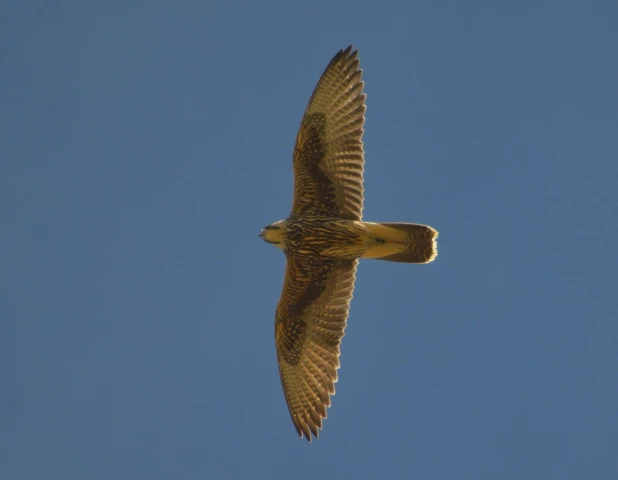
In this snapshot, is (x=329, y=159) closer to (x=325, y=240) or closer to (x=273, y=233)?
(x=325, y=240)

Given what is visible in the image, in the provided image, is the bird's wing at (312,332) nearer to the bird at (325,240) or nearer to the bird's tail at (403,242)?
the bird at (325,240)

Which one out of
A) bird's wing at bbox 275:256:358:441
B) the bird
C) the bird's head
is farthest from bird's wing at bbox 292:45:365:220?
bird's wing at bbox 275:256:358:441

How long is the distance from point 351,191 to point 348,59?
1775 mm

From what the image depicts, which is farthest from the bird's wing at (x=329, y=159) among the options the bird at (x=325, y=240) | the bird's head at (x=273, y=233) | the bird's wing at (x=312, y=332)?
the bird's wing at (x=312, y=332)

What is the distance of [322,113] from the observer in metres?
10.9

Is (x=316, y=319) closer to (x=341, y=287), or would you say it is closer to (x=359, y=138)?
(x=341, y=287)

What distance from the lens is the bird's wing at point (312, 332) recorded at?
36.7ft

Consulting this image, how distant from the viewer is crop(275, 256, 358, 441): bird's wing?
36.7ft

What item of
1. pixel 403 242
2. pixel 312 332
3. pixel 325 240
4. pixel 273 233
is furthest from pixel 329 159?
pixel 312 332

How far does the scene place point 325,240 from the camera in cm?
1072

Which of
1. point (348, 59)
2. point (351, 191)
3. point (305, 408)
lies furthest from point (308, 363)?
point (348, 59)

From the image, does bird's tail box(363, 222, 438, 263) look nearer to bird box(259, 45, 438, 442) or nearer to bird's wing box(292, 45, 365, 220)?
bird box(259, 45, 438, 442)

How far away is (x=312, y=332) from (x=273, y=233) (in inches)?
60.2

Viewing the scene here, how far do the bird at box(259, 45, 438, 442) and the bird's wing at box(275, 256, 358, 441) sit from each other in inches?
0.5
